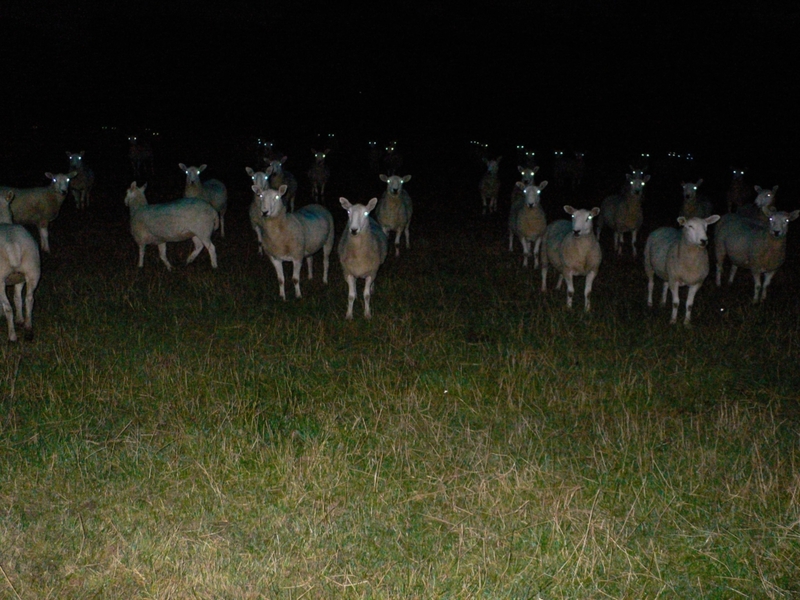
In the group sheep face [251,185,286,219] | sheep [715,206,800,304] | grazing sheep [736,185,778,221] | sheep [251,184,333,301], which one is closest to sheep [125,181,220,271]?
sheep [251,184,333,301]

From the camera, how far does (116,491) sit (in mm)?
5336

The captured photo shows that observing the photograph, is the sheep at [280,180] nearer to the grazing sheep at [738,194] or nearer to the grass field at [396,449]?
the grass field at [396,449]

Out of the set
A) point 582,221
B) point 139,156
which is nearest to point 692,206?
point 582,221

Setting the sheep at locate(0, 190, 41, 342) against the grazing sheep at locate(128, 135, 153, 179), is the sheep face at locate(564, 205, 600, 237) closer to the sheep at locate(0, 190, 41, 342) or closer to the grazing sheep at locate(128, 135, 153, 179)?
the sheep at locate(0, 190, 41, 342)

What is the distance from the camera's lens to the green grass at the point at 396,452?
4.53 meters

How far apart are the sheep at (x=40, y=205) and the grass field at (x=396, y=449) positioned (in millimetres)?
4060

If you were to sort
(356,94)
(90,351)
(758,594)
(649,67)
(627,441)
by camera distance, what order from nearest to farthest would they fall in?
(758,594) → (627,441) → (90,351) → (649,67) → (356,94)

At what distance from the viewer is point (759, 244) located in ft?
37.1

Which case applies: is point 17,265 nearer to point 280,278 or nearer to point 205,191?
point 280,278

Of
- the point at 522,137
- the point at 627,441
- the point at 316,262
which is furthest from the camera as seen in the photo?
the point at 522,137

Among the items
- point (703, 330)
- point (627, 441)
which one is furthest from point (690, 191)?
point (627, 441)

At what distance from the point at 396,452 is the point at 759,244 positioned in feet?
23.9

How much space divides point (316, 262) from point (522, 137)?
36.7 meters

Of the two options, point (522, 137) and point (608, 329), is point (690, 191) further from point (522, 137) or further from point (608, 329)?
point (522, 137)
